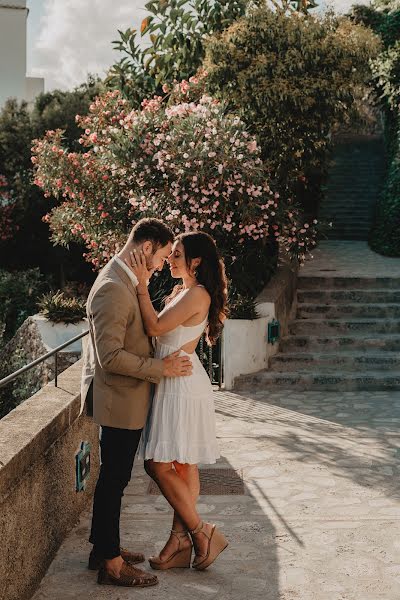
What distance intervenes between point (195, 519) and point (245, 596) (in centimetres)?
48

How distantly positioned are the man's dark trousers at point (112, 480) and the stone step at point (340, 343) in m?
6.90

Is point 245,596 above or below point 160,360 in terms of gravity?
below

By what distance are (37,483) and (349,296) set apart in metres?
8.66

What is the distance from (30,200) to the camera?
687 inches

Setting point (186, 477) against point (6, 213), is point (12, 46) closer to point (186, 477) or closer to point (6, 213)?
point (6, 213)

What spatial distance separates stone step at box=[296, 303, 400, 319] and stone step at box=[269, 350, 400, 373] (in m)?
1.27

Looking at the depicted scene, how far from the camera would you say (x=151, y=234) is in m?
4.11

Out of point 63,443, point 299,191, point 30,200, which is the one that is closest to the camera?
point 63,443

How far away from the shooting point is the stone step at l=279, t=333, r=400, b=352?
1084 cm

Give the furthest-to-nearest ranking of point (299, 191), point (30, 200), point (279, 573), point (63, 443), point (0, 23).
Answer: point (0, 23)
point (30, 200)
point (299, 191)
point (63, 443)
point (279, 573)

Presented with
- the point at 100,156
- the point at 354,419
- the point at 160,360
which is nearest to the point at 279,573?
the point at 160,360

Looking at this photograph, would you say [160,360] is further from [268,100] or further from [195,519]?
[268,100]

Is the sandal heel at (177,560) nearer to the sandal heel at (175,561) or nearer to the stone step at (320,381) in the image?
the sandal heel at (175,561)

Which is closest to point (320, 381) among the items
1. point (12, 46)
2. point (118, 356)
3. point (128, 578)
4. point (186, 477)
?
point (186, 477)
